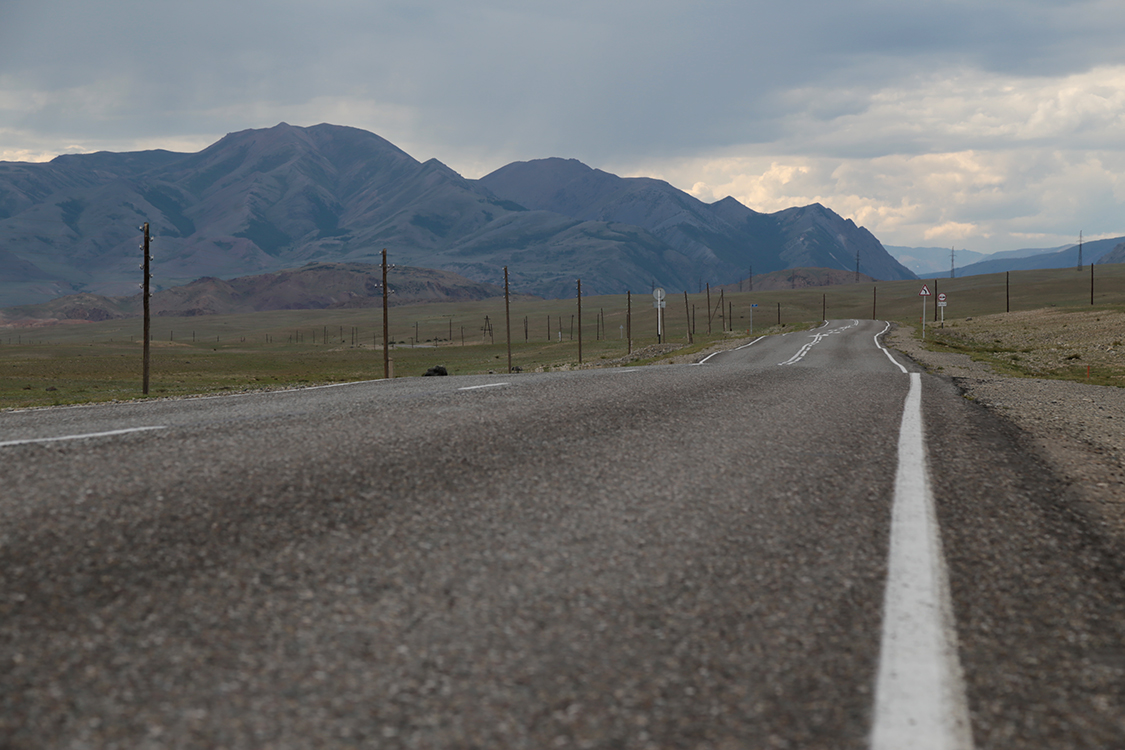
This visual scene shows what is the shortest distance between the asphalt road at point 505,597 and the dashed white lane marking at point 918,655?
0.06 metres

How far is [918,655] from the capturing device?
3.47 m

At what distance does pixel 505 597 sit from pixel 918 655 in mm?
1815

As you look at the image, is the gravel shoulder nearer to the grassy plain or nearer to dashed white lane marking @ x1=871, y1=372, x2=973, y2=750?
dashed white lane marking @ x1=871, y1=372, x2=973, y2=750

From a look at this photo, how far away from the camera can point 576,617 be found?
377cm

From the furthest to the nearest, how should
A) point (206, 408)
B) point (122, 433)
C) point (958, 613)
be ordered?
point (206, 408)
point (122, 433)
point (958, 613)

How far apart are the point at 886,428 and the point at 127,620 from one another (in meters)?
8.84

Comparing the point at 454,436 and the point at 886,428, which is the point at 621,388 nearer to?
the point at 886,428

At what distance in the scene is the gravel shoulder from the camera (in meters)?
6.48

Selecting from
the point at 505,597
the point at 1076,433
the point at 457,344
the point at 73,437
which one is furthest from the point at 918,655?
the point at 457,344

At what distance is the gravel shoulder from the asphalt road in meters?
0.40

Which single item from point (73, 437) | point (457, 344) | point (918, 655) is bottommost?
point (918, 655)

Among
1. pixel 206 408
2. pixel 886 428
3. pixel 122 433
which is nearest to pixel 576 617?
pixel 122 433

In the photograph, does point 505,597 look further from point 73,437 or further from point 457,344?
point 457,344

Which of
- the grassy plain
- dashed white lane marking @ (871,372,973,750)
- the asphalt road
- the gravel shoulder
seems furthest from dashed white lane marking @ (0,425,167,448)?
the grassy plain
